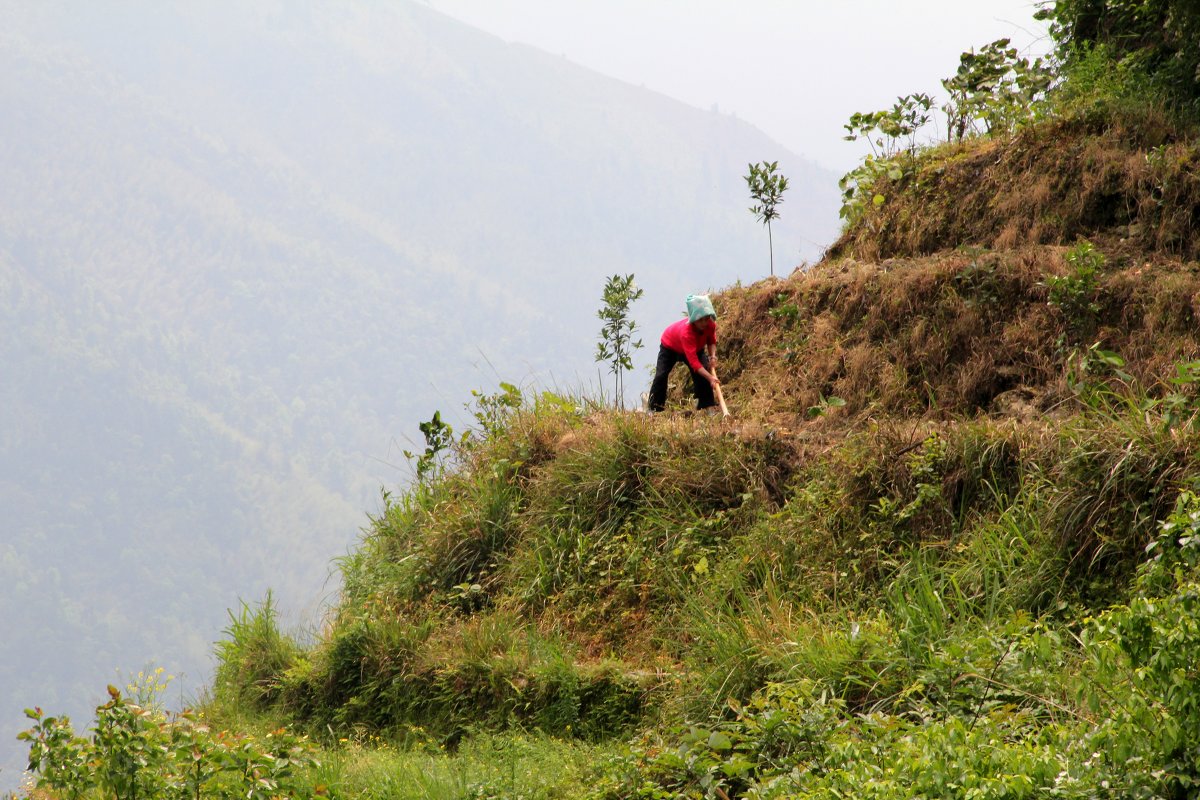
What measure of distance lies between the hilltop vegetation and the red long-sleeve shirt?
70 centimetres

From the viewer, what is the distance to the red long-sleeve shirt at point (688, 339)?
10758 millimetres

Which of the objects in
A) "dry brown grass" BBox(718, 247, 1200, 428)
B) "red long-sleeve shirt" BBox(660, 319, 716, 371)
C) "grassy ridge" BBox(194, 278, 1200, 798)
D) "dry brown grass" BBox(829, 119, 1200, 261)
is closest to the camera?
"grassy ridge" BBox(194, 278, 1200, 798)

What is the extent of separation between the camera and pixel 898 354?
9930 mm

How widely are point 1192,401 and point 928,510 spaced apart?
175 cm

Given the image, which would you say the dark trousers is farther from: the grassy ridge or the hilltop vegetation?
the grassy ridge

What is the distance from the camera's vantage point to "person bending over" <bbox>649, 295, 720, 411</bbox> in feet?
34.9

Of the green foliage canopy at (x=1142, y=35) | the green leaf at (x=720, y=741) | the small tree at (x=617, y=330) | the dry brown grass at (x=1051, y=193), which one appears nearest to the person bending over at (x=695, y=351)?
the dry brown grass at (x=1051, y=193)

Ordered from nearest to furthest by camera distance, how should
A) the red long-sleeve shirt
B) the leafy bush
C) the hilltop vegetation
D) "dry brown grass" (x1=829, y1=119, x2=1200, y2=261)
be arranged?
the hilltop vegetation, the leafy bush, "dry brown grass" (x1=829, y1=119, x2=1200, y2=261), the red long-sleeve shirt

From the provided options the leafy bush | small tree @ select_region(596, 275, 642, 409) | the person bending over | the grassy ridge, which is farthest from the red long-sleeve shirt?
the leafy bush

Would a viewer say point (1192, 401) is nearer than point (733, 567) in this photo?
Yes

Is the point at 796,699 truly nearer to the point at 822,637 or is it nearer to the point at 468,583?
the point at 822,637

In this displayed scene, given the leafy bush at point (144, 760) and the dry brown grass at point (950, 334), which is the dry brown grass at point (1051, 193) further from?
the leafy bush at point (144, 760)

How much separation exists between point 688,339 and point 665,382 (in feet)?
2.18

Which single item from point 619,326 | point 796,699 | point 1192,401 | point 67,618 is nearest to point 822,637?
point 796,699
